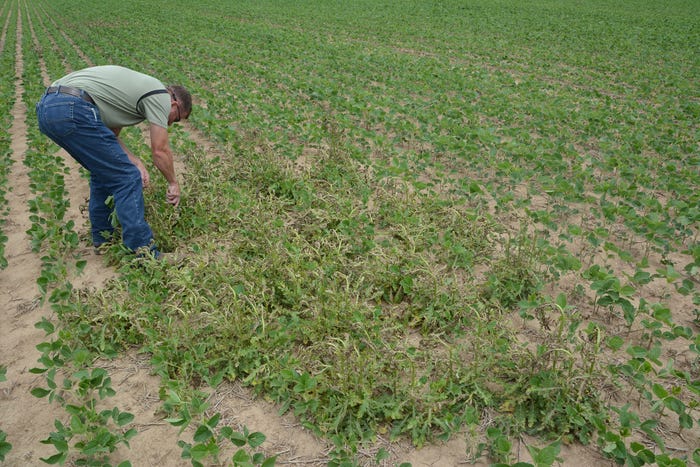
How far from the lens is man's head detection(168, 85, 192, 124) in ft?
11.4

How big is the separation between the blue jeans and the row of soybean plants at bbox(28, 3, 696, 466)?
1.40m

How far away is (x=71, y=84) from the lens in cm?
326

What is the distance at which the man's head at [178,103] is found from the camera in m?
3.48

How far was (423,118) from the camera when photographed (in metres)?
6.29

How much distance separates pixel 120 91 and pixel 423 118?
3.94 metres

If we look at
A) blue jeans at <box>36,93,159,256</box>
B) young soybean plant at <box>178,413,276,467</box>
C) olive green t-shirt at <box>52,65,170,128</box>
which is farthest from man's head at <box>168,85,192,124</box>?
young soybean plant at <box>178,413,276,467</box>

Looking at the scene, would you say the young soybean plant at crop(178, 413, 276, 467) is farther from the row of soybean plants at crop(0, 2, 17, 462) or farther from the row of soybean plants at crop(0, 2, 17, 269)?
the row of soybean plants at crop(0, 2, 17, 269)

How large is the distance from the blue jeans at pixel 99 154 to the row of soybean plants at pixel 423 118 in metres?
1.40

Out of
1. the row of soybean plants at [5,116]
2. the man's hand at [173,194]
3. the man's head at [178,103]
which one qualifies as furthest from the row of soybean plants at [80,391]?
the man's head at [178,103]

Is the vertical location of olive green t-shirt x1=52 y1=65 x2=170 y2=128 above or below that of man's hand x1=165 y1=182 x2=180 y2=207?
above

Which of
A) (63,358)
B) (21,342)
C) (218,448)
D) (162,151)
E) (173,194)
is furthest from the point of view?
(173,194)

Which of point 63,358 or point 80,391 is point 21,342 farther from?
point 80,391

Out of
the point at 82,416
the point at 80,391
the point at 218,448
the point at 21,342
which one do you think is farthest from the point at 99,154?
the point at 218,448

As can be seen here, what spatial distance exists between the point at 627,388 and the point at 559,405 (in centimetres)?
49
